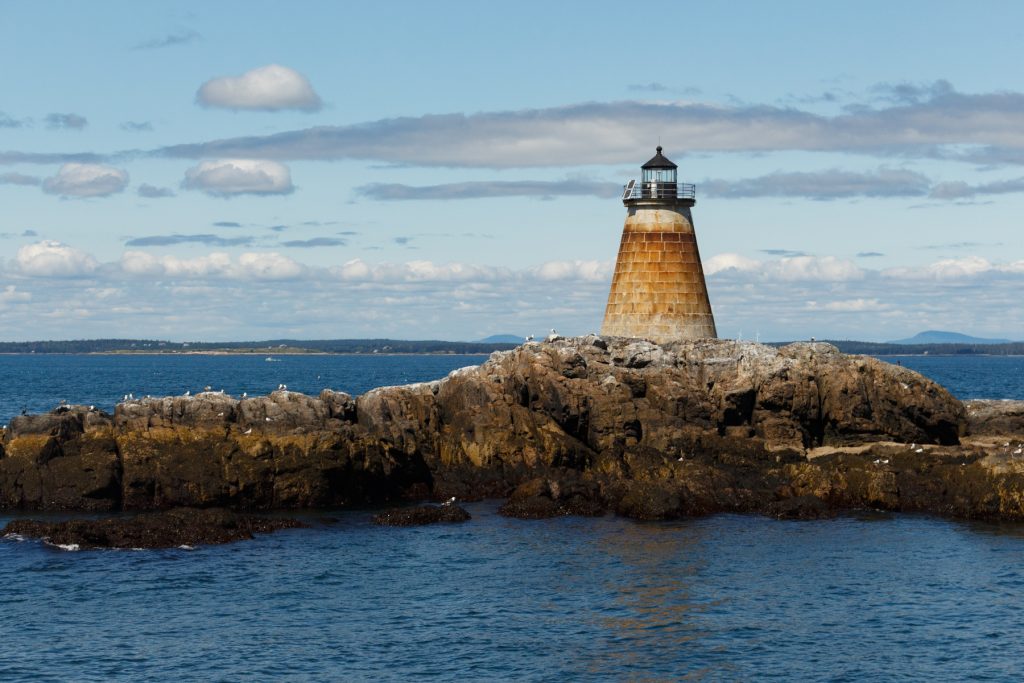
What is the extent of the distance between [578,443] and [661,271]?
14.3 m

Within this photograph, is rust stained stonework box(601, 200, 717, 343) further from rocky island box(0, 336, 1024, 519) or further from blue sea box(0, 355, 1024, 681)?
blue sea box(0, 355, 1024, 681)

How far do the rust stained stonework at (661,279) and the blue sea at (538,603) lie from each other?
18400 mm

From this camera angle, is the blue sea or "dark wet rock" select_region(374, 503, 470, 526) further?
"dark wet rock" select_region(374, 503, 470, 526)

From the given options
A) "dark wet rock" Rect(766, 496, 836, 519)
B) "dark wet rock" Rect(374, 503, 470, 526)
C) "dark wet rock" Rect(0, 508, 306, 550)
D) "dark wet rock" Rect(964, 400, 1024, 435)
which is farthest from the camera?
"dark wet rock" Rect(964, 400, 1024, 435)

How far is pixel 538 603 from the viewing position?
104 ft

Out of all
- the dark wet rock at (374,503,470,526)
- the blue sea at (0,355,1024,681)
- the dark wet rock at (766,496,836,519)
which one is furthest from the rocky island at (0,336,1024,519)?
the dark wet rock at (374,503,470,526)

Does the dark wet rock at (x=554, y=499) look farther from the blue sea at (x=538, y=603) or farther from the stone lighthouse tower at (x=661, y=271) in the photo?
the stone lighthouse tower at (x=661, y=271)

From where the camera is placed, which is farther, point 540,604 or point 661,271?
point 661,271

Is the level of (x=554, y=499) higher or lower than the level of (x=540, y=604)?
higher

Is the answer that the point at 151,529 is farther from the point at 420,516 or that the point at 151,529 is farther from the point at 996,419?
the point at 996,419

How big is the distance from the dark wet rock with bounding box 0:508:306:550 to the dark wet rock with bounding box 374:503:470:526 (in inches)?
125

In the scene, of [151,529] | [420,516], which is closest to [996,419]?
[420,516]

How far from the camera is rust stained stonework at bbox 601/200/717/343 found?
5856 centimetres

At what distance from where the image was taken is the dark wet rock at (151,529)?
121 ft
